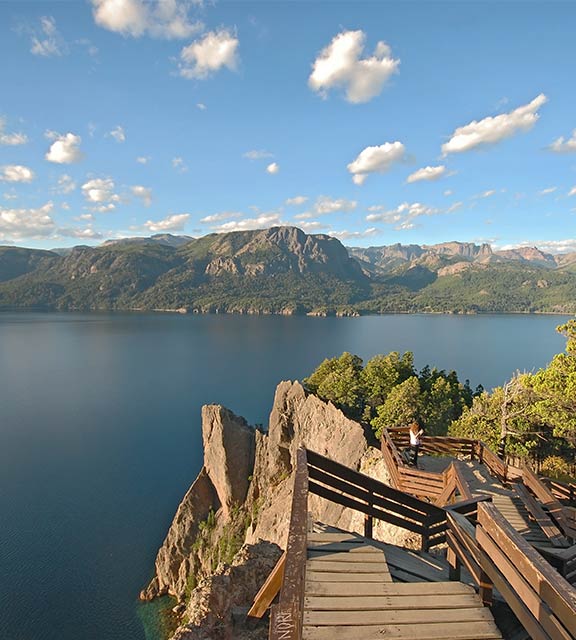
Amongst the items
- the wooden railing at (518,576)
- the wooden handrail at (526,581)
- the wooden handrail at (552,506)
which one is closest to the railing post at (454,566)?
the wooden railing at (518,576)

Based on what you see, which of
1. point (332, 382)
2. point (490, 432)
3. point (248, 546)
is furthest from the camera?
point (332, 382)

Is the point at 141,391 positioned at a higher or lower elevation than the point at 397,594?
lower

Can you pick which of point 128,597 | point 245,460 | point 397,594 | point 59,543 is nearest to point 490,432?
point 245,460

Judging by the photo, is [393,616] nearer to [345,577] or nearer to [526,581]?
[345,577]

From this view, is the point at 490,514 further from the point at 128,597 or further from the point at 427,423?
the point at 128,597

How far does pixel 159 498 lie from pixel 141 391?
4334 centimetres

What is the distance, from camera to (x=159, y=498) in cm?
4475

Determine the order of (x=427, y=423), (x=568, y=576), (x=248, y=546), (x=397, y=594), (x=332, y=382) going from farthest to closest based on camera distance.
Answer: (x=332, y=382)
(x=427, y=423)
(x=248, y=546)
(x=568, y=576)
(x=397, y=594)

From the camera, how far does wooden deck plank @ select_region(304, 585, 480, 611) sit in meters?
3.95

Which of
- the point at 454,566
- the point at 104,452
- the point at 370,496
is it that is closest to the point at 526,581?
the point at 454,566

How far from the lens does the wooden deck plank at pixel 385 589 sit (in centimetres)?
417

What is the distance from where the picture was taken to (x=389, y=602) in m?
4.09

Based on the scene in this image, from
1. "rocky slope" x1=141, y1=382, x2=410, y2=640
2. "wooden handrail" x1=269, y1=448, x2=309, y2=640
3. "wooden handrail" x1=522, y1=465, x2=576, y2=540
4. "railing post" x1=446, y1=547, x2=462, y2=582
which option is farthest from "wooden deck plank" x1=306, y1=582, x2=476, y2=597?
"rocky slope" x1=141, y1=382, x2=410, y2=640

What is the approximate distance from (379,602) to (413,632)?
0.42 metres
